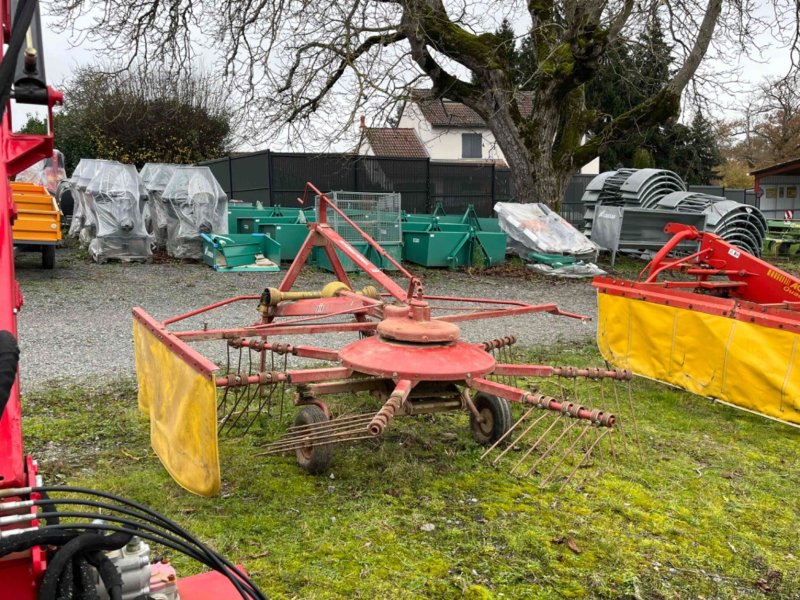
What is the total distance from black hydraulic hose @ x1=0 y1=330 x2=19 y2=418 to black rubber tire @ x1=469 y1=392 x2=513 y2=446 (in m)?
3.23

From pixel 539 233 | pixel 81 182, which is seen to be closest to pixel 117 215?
pixel 81 182

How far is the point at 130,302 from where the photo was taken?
9383 mm

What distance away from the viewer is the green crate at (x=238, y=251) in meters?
12.5

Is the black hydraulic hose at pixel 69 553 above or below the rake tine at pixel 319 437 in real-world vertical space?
above

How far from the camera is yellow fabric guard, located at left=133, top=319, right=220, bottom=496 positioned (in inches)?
109

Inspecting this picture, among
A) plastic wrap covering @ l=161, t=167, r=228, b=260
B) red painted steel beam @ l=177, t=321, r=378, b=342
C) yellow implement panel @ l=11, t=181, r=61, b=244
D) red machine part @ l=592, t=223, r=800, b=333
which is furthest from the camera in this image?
plastic wrap covering @ l=161, t=167, r=228, b=260

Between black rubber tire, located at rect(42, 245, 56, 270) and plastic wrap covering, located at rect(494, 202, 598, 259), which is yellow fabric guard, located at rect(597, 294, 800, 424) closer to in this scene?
plastic wrap covering, located at rect(494, 202, 598, 259)

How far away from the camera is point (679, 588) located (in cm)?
279

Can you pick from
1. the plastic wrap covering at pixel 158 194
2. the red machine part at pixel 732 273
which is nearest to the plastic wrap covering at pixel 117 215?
the plastic wrap covering at pixel 158 194

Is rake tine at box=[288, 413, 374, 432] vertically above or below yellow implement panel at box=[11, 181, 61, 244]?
below

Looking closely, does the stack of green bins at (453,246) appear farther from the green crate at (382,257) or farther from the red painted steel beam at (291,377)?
the red painted steel beam at (291,377)

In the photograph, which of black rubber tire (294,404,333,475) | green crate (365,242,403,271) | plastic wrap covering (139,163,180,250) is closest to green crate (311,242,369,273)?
green crate (365,242,403,271)

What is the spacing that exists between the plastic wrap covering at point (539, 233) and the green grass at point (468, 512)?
9009mm

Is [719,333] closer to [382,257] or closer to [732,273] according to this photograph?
[732,273]
